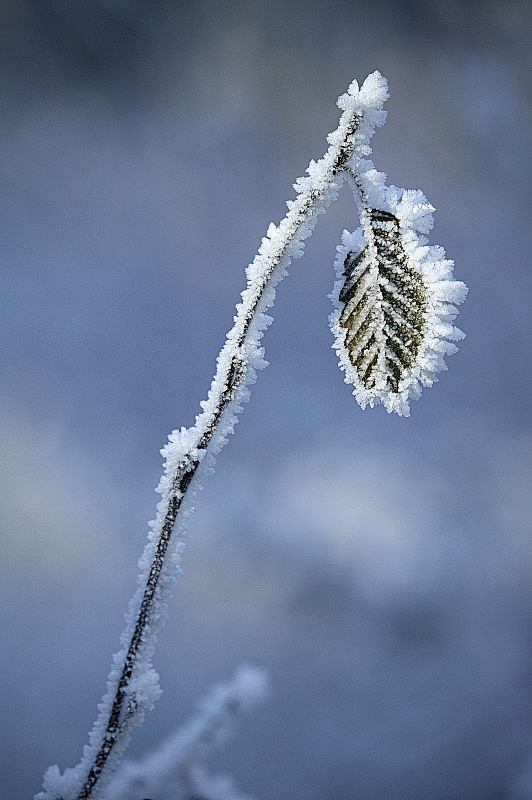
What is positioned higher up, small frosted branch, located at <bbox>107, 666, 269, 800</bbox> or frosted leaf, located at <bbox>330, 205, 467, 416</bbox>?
frosted leaf, located at <bbox>330, 205, 467, 416</bbox>

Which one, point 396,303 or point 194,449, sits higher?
point 396,303

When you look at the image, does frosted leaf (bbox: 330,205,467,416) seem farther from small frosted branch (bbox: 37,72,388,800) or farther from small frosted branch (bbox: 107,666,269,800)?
small frosted branch (bbox: 107,666,269,800)

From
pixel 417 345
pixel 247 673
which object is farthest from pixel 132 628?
pixel 417 345

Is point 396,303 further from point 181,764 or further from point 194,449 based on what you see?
point 181,764

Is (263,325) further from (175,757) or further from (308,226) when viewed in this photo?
(175,757)

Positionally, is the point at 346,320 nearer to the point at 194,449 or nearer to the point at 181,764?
the point at 194,449

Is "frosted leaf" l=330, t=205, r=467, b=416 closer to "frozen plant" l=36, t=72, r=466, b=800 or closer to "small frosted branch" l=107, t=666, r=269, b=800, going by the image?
"frozen plant" l=36, t=72, r=466, b=800

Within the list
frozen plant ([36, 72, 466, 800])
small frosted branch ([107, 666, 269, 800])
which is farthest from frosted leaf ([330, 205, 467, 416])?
small frosted branch ([107, 666, 269, 800])

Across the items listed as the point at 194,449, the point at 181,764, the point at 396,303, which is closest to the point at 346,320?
the point at 396,303
